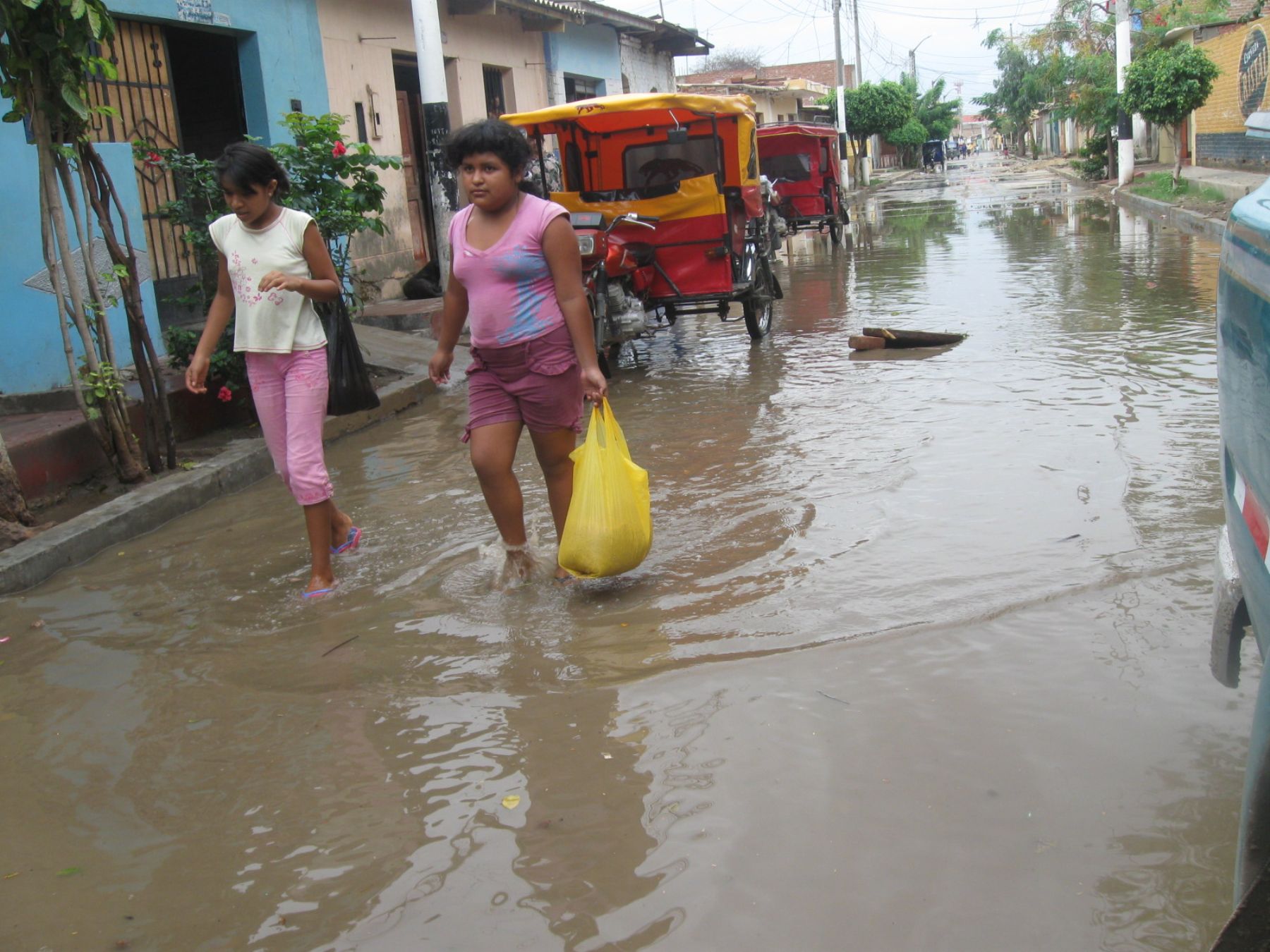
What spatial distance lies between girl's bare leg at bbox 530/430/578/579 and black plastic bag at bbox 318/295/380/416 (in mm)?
1130

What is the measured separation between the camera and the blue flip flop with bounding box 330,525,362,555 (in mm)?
5004

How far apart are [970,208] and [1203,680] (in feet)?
83.6

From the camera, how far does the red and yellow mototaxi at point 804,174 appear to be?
2003 centimetres

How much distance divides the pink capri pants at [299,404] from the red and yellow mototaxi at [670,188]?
15.1ft

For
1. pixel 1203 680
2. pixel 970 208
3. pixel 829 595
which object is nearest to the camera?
pixel 1203 680

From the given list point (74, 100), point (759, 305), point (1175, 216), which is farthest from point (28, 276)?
point (1175, 216)

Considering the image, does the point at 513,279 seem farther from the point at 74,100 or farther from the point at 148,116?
the point at 148,116

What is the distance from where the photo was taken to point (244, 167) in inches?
169

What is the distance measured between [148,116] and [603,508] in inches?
321

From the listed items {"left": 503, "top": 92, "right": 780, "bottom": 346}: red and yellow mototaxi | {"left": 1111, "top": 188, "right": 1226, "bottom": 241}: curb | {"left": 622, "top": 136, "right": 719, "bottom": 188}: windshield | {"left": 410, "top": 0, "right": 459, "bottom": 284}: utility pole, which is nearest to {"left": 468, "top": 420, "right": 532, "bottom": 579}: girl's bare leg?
{"left": 503, "top": 92, "right": 780, "bottom": 346}: red and yellow mototaxi

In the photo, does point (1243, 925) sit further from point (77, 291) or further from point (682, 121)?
point (682, 121)

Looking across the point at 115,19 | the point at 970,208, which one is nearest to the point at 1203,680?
the point at 115,19

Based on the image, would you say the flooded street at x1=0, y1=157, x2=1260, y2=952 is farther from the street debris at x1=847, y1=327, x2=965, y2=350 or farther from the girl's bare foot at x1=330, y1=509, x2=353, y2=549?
the street debris at x1=847, y1=327, x2=965, y2=350

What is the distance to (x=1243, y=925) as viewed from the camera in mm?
1491
